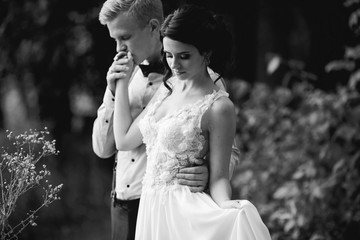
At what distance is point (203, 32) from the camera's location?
2982 mm

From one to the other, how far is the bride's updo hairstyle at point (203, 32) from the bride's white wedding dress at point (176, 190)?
18 centimetres

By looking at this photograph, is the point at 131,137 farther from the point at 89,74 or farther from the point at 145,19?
the point at 89,74

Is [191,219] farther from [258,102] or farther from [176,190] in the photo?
[258,102]

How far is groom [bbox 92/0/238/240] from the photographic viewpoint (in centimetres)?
330

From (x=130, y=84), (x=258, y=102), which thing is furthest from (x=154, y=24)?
(x=258, y=102)

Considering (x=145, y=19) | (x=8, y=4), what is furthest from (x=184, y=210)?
(x=8, y=4)

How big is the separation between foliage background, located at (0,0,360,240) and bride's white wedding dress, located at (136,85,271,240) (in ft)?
7.55

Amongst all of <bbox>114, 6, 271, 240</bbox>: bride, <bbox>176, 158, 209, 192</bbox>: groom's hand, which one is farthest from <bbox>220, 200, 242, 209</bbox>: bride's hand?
<bbox>176, 158, 209, 192</bbox>: groom's hand

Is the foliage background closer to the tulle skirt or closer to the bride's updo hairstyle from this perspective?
the bride's updo hairstyle

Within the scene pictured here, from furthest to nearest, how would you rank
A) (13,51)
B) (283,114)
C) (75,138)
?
1. (75,138)
2. (13,51)
3. (283,114)

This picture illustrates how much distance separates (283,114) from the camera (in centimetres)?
684

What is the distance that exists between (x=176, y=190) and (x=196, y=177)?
0.40 feet

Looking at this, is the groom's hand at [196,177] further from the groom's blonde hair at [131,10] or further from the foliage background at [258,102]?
the foliage background at [258,102]

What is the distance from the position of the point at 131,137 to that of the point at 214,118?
45cm
